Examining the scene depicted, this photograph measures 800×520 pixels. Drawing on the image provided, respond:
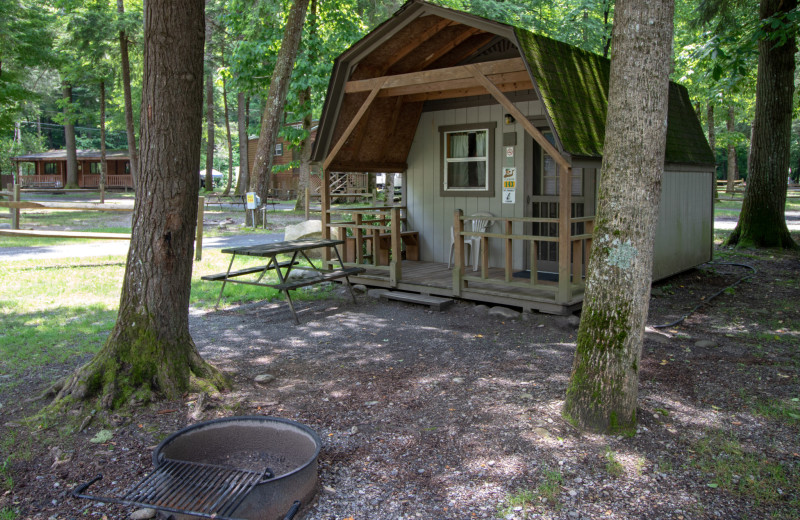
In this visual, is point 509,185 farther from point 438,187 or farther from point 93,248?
point 93,248

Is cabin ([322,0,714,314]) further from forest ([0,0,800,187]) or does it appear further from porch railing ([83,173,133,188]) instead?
porch railing ([83,173,133,188])

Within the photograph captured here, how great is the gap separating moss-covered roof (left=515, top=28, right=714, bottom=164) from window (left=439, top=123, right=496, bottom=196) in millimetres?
1705

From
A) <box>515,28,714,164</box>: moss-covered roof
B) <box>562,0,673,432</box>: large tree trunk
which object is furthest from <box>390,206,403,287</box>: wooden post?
<box>562,0,673,432</box>: large tree trunk

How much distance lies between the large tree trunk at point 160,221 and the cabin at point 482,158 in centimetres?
381

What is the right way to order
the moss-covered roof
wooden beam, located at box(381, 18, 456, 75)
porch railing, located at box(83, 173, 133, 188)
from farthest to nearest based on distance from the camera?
porch railing, located at box(83, 173, 133, 188)
wooden beam, located at box(381, 18, 456, 75)
the moss-covered roof

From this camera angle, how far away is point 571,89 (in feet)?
24.1

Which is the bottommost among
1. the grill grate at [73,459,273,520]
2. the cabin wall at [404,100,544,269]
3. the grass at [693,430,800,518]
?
the grass at [693,430,800,518]

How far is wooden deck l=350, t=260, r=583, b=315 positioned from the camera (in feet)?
24.1

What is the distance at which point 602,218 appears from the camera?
3.95m

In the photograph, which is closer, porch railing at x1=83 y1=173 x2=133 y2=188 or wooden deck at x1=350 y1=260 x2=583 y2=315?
wooden deck at x1=350 y1=260 x2=583 y2=315

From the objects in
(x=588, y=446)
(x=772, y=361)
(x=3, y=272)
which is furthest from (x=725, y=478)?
(x=3, y=272)

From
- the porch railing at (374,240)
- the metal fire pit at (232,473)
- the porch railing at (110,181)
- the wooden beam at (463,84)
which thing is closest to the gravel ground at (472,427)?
the metal fire pit at (232,473)

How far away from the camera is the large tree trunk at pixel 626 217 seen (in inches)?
150

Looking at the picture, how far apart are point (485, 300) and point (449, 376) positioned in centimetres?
273
